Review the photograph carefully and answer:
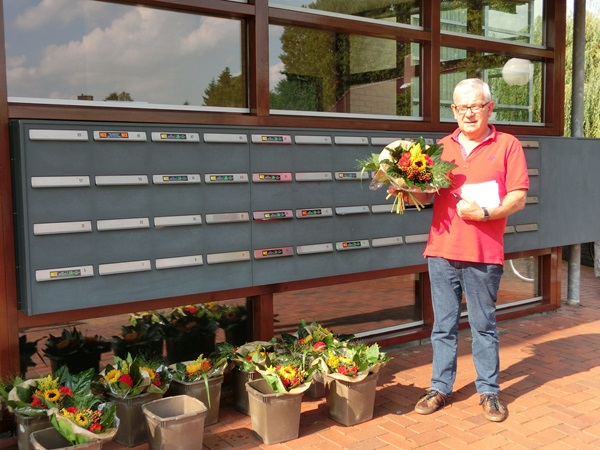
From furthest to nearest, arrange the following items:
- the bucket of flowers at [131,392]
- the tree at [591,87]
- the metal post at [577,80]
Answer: the tree at [591,87], the metal post at [577,80], the bucket of flowers at [131,392]

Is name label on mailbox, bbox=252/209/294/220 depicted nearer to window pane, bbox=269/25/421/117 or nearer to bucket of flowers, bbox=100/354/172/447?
window pane, bbox=269/25/421/117

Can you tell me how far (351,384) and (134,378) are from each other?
1364mm

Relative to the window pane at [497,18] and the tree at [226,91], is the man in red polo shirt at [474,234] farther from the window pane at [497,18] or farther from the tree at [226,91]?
the window pane at [497,18]

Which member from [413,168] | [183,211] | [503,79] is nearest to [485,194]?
[413,168]

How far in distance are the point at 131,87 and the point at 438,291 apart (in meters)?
2.51

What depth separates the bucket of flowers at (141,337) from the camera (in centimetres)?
459

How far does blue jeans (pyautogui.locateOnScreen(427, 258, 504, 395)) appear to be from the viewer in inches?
171

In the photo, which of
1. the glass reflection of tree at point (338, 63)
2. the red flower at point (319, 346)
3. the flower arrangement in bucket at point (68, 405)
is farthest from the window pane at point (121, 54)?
the red flower at point (319, 346)

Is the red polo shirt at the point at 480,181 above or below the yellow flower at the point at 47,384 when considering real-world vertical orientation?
above

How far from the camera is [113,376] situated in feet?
13.3

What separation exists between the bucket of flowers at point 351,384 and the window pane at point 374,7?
9.01 ft

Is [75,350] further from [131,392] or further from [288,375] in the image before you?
[288,375]

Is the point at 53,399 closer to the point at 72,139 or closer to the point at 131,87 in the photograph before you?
the point at 72,139

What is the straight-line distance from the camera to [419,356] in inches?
228
